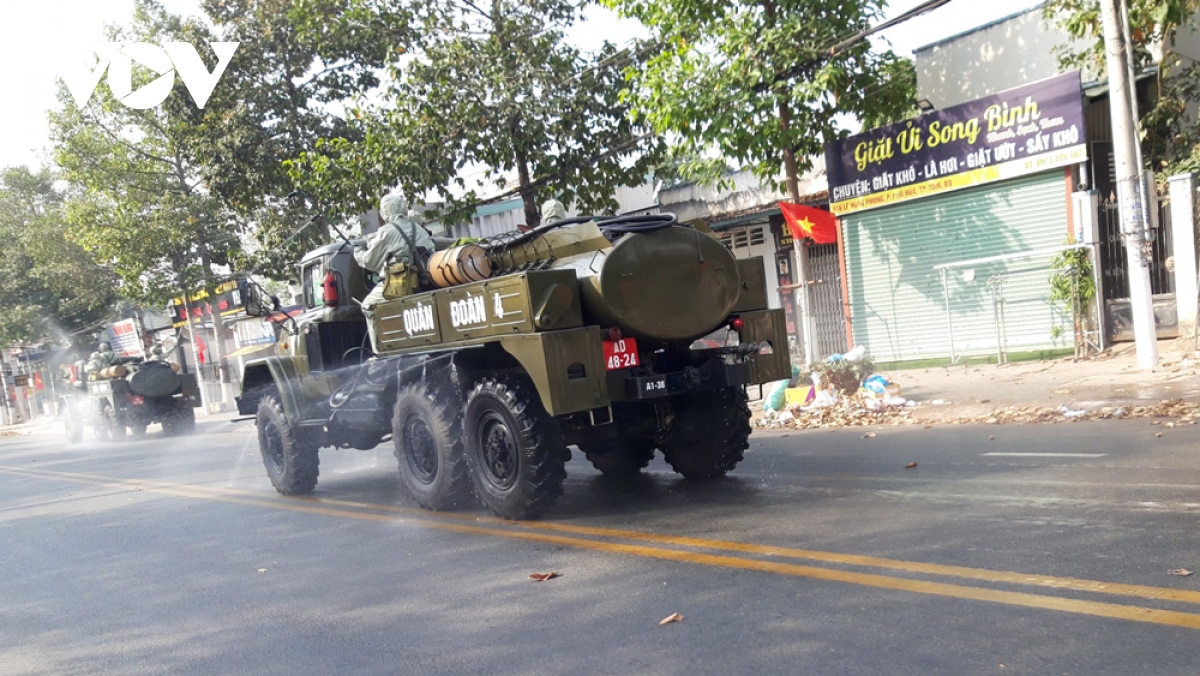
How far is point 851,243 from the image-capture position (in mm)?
17984

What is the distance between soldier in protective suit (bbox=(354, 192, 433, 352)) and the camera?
834 centimetres

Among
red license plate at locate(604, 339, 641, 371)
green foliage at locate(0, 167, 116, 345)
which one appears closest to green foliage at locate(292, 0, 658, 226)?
red license plate at locate(604, 339, 641, 371)

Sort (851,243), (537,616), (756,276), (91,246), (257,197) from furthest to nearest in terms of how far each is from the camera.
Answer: (91,246) < (257,197) < (851,243) < (756,276) < (537,616)

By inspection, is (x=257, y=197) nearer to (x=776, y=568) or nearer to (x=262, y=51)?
(x=262, y=51)

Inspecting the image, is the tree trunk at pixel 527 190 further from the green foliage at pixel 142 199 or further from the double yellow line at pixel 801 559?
the green foliage at pixel 142 199

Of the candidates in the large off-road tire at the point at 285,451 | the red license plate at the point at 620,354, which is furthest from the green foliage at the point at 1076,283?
the large off-road tire at the point at 285,451

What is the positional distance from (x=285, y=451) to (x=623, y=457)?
3527 millimetres

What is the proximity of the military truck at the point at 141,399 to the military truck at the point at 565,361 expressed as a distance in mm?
16450

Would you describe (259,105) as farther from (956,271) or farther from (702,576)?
(702,576)

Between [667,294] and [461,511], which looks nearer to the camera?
[667,294]

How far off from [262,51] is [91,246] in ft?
34.9

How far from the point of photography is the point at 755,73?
13.8 metres

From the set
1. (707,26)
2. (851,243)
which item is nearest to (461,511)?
(707,26)

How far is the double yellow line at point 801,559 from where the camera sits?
398 cm
